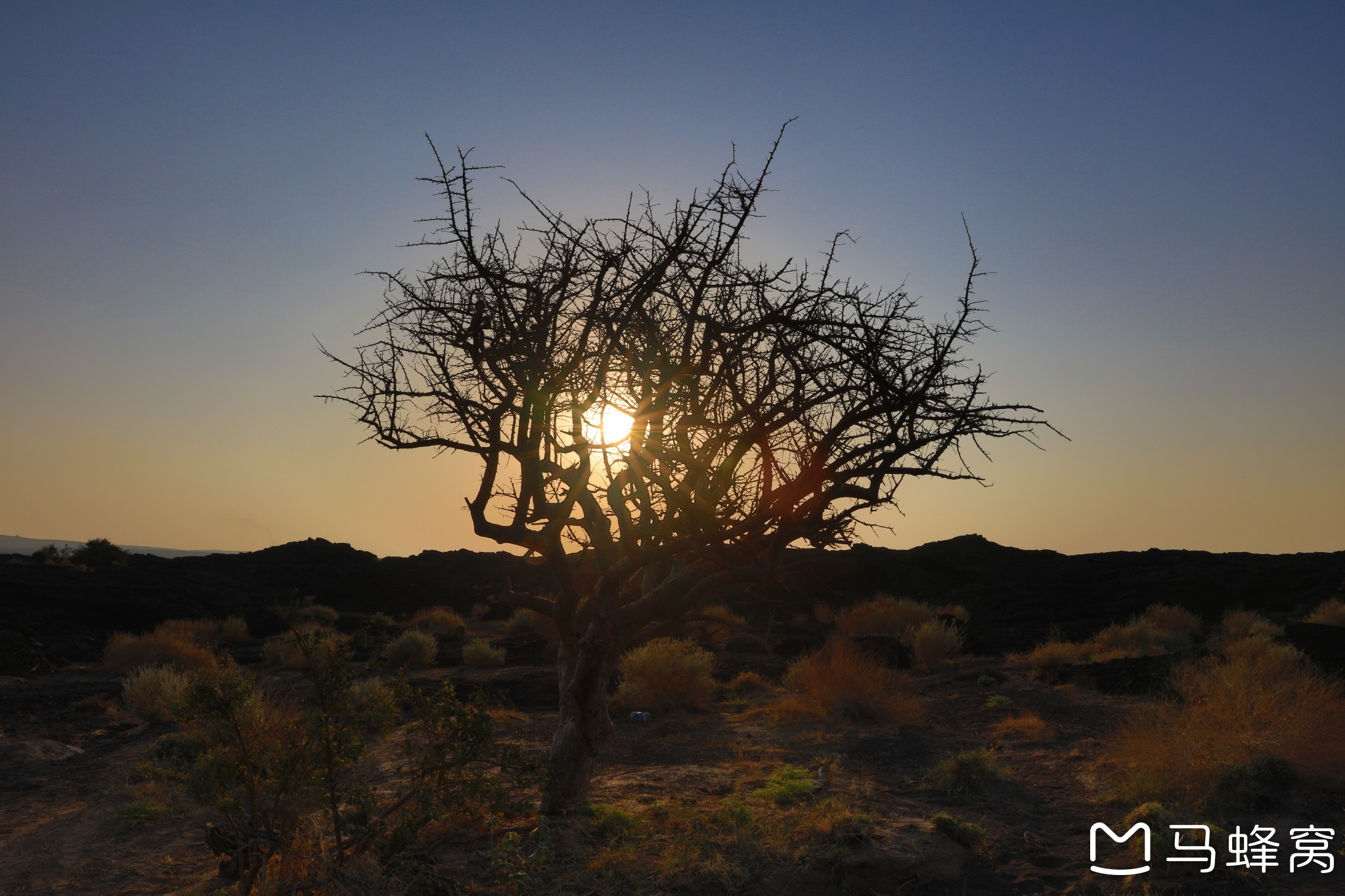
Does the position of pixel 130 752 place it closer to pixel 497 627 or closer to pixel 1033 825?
pixel 1033 825

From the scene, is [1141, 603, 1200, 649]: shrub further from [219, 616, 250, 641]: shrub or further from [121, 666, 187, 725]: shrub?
[219, 616, 250, 641]: shrub

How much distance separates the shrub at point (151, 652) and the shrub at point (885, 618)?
1715 centimetres

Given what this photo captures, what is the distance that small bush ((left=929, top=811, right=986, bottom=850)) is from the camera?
281 inches

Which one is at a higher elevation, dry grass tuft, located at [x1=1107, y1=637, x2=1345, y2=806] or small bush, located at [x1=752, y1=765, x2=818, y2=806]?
dry grass tuft, located at [x1=1107, y1=637, x2=1345, y2=806]

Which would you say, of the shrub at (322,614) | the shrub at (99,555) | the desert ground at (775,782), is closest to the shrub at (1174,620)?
the desert ground at (775,782)

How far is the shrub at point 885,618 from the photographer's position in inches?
1035

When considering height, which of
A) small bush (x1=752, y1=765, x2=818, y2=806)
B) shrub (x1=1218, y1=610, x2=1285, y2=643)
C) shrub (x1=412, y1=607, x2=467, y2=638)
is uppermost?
shrub (x1=1218, y1=610, x2=1285, y2=643)

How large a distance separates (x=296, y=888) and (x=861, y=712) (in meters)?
10.0

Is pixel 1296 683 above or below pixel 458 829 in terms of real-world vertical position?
above

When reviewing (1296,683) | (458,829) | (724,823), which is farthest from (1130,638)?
(458,829)

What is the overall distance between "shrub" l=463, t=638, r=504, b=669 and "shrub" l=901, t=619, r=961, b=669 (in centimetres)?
1045

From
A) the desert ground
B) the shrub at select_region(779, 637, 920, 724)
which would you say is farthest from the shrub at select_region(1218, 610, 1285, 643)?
the shrub at select_region(779, 637, 920, 724)

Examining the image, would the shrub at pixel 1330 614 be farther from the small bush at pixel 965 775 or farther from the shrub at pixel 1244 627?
the small bush at pixel 965 775

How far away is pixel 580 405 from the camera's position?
21.6ft
